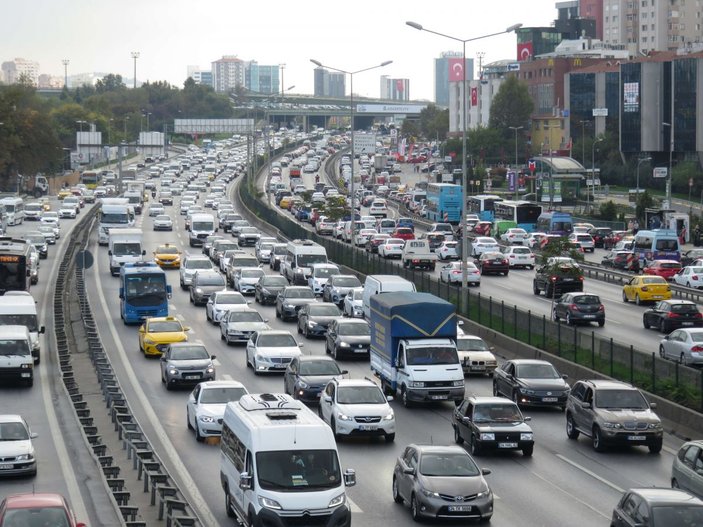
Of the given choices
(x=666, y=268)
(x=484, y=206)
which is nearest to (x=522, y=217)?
(x=484, y=206)

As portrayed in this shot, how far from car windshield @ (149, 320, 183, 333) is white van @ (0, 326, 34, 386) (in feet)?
18.9

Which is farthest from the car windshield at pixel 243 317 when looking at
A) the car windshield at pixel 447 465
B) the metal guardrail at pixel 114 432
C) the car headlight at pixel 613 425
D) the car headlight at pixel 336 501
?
the car headlight at pixel 336 501

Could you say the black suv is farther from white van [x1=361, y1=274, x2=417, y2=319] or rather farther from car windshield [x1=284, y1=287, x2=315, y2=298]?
white van [x1=361, y1=274, x2=417, y2=319]

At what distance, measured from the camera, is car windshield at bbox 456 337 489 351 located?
3944cm

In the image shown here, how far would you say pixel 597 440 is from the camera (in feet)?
91.8

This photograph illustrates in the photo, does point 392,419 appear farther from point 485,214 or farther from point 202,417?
point 485,214

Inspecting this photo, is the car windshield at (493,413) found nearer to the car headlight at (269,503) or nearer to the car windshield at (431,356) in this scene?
the car windshield at (431,356)

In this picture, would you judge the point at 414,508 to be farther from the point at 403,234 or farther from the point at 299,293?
the point at 403,234

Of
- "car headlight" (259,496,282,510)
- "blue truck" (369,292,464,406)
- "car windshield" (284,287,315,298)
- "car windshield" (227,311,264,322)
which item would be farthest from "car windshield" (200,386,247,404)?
"car windshield" (284,287,315,298)

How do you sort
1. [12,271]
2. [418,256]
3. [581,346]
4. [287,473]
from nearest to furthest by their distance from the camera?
1. [287,473]
2. [581,346]
3. [12,271]
4. [418,256]

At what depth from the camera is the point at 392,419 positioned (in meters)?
28.7

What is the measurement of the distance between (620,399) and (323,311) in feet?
63.8

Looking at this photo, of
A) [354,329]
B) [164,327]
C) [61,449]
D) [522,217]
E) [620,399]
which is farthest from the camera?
[522,217]

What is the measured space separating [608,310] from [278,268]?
20.7 metres
